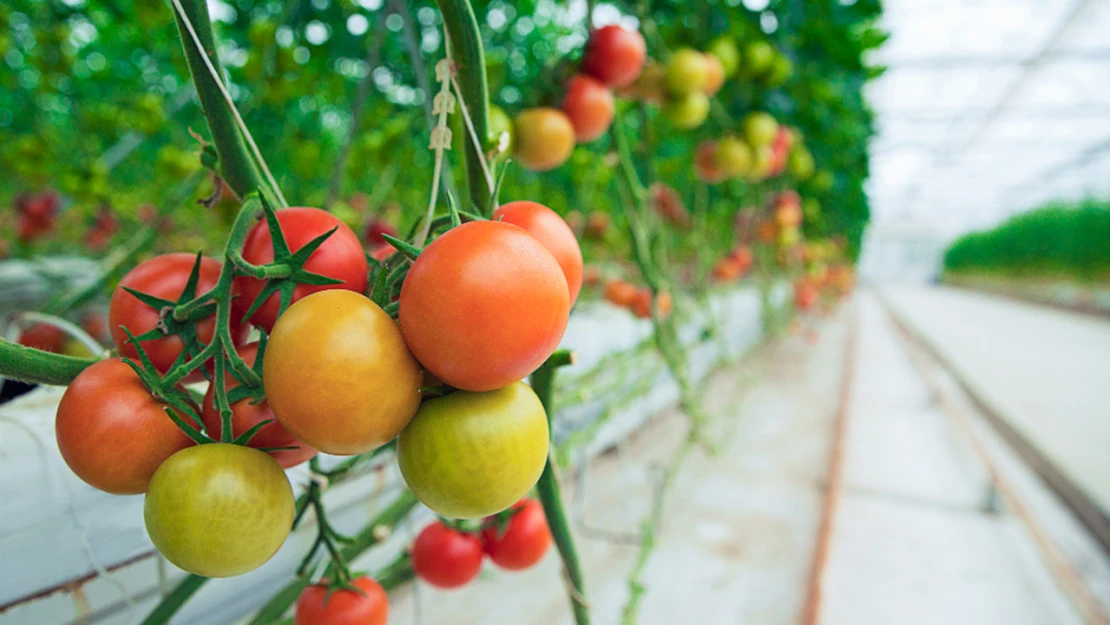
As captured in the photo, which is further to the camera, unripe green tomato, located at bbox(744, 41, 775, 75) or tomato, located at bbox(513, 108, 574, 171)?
unripe green tomato, located at bbox(744, 41, 775, 75)

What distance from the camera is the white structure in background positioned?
2191 cm

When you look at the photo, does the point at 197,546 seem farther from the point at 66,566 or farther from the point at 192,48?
the point at 66,566

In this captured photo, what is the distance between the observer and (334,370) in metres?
0.19

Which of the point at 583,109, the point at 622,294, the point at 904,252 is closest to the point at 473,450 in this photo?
the point at 583,109

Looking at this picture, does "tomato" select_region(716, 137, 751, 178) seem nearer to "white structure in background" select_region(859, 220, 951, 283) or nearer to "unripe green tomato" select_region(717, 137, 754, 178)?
"unripe green tomato" select_region(717, 137, 754, 178)

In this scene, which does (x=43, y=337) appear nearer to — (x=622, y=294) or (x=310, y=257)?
(x=310, y=257)

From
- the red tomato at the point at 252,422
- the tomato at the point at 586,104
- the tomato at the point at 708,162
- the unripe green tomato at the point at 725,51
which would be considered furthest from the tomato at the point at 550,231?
the tomato at the point at 708,162

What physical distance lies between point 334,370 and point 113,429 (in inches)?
3.8

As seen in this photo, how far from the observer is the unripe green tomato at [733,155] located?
1079 millimetres

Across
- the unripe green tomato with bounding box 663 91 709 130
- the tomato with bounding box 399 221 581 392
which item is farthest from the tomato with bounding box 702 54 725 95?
the tomato with bounding box 399 221 581 392

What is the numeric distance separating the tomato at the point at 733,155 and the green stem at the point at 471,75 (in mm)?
891

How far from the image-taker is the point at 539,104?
25.1 inches

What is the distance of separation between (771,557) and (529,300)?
1.12m

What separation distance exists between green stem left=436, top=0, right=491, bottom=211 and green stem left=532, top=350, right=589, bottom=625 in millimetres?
82
